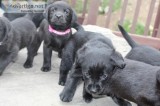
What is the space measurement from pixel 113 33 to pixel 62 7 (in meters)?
1.77

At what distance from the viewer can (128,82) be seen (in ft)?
11.1

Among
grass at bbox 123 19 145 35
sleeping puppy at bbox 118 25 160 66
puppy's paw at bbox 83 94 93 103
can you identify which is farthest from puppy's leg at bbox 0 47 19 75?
grass at bbox 123 19 145 35

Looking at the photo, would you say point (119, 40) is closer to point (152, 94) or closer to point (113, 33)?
point (113, 33)

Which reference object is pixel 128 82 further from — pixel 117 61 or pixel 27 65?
pixel 27 65

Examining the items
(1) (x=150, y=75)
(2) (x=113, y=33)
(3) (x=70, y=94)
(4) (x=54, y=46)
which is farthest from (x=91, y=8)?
(1) (x=150, y=75)

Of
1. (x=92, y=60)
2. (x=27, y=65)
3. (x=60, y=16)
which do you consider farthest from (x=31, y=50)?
(x=92, y=60)

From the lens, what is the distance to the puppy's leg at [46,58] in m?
4.68

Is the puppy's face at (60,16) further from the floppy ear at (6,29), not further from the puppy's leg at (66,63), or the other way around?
the floppy ear at (6,29)

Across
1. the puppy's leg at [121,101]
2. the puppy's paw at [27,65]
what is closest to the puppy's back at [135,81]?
the puppy's leg at [121,101]

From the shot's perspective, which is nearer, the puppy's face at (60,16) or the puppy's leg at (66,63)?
the puppy's leg at (66,63)

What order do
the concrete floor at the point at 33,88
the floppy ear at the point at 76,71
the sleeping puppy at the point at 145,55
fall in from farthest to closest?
1. the sleeping puppy at the point at 145,55
2. the concrete floor at the point at 33,88
3. the floppy ear at the point at 76,71

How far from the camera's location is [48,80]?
14.6ft

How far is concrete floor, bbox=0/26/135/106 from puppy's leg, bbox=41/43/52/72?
6 centimetres

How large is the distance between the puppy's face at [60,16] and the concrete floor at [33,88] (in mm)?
617
